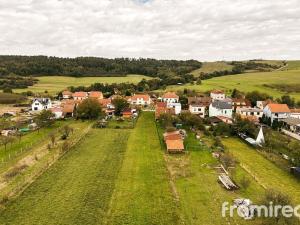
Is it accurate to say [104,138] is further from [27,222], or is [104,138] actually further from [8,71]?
[8,71]

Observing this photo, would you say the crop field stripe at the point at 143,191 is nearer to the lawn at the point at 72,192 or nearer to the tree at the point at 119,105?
the lawn at the point at 72,192

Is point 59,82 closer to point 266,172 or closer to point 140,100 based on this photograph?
point 140,100

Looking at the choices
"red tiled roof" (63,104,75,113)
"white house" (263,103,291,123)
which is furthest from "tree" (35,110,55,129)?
"white house" (263,103,291,123)

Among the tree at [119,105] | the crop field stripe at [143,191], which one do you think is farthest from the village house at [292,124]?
the tree at [119,105]

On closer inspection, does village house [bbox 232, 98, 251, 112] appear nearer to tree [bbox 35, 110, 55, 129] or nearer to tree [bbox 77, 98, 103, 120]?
tree [bbox 77, 98, 103, 120]

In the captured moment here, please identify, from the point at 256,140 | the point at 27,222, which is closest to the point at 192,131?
the point at 256,140

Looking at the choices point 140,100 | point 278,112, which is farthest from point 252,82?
point 278,112
